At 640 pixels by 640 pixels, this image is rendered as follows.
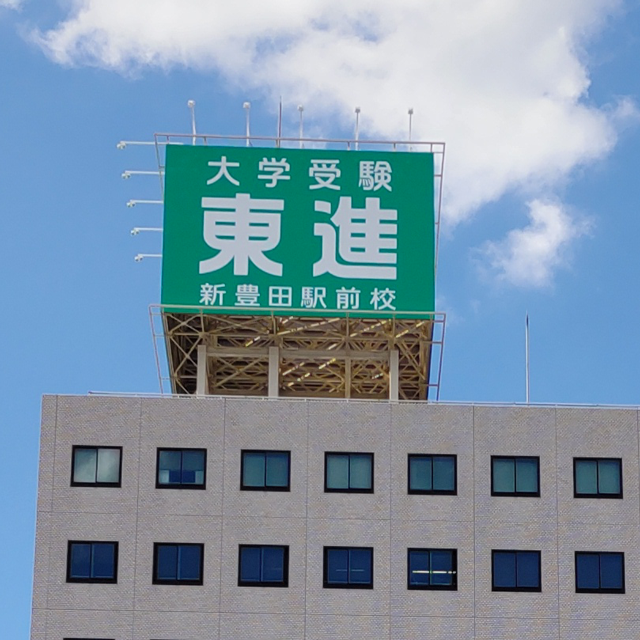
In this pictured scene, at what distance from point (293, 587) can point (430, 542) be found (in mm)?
6091

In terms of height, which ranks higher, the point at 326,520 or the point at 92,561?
the point at 326,520

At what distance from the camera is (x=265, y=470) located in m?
71.4

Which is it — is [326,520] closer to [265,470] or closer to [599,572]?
[265,470]

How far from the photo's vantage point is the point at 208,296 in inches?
3051

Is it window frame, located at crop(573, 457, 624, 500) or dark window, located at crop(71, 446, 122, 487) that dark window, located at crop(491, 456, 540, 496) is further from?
dark window, located at crop(71, 446, 122, 487)

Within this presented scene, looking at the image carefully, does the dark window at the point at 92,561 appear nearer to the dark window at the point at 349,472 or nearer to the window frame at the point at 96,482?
the window frame at the point at 96,482

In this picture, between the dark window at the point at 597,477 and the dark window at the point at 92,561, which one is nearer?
the dark window at the point at 92,561

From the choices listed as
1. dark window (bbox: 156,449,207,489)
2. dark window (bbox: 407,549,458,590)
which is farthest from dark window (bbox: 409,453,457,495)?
dark window (bbox: 156,449,207,489)

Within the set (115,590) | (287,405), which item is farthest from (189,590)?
(287,405)

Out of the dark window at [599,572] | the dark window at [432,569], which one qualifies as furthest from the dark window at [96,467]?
the dark window at [599,572]

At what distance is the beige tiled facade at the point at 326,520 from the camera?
69.3m

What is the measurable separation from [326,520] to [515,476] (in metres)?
8.38

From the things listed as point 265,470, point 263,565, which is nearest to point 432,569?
point 263,565

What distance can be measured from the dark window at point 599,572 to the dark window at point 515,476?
346 centimetres
